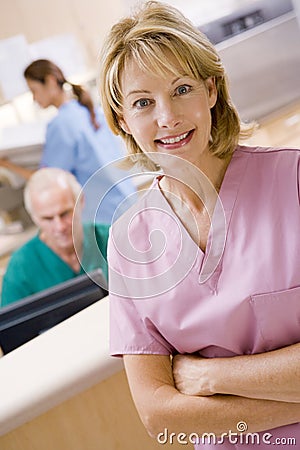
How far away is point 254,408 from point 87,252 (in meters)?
0.24

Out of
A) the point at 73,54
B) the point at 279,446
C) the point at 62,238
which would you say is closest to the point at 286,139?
the point at 62,238

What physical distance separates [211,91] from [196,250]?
165 mm

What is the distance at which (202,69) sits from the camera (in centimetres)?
72

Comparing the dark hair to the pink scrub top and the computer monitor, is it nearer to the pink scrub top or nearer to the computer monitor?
the computer monitor

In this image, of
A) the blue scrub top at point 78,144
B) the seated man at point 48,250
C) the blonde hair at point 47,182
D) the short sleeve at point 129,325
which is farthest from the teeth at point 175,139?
the blue scrub top at point 78,144

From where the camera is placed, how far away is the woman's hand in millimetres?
786

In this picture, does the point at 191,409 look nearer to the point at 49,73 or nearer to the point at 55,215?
the point at 55,215

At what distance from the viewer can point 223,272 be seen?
0.77m

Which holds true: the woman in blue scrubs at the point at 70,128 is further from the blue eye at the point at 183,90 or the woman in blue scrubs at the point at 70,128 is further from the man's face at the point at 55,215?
the blue eye at the point at 183,90

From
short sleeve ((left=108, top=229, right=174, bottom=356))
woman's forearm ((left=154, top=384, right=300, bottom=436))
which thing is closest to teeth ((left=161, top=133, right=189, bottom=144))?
short sleeve ((left=108, top=229, right=174, bottom=356))

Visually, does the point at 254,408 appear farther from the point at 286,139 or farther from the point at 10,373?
the point at 286,139

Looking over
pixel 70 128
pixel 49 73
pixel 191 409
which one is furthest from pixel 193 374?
pixel 49 73

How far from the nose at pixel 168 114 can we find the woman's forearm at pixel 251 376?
0.79 feet

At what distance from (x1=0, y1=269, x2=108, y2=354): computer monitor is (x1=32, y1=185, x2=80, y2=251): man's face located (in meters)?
1.32
